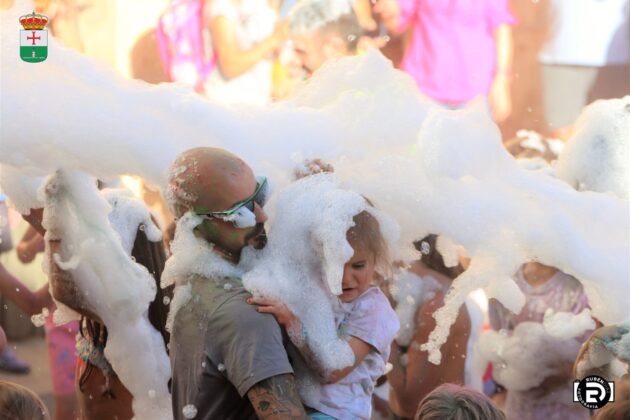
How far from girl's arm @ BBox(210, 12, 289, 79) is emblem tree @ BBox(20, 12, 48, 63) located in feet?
6.58

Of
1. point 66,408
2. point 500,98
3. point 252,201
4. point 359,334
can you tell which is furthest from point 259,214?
point 500,98

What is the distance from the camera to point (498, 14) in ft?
14.1

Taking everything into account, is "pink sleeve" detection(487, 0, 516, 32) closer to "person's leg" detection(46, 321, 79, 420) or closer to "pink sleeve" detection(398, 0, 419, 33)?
"pink sleeve" detection(398, 0, 419, 33)

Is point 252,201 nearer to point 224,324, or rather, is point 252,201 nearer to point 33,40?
point 224,324

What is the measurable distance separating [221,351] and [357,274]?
301mm

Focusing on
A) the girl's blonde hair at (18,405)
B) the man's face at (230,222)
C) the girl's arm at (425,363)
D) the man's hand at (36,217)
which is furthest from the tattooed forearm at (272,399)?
the girl's arm at (425,363)

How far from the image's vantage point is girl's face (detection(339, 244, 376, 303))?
1623 millimetres

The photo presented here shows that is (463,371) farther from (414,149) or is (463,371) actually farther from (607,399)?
(414,149)

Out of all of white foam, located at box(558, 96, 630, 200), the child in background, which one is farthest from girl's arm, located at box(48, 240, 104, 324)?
white foam, located at box(558, 96, 630, 200)

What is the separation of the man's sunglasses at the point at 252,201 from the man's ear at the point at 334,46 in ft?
6.99

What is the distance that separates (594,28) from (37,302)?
9.95 feet

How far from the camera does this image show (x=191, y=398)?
1536mm

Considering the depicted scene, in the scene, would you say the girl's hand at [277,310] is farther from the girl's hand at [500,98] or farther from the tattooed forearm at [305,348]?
the girl's hand at [500,98]

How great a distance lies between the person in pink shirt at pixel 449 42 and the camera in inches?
163
